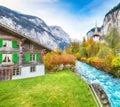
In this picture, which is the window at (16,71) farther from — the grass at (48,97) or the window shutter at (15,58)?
the grass at (48,97)

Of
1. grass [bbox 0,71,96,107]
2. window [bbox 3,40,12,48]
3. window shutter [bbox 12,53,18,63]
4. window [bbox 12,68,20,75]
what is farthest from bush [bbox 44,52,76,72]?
grass [bbox 0,71,96,107]

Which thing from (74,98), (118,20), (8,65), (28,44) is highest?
(118,20)

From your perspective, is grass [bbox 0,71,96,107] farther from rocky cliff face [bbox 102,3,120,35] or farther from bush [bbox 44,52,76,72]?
rocky cliff face [bbox 102,3,120,35]

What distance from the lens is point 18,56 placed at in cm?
2742

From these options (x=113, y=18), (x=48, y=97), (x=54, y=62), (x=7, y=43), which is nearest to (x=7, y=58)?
(x=7, y=43)

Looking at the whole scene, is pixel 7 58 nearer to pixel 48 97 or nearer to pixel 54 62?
pixel 48 97

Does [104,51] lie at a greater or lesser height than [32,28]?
lesser

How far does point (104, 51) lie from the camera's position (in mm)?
45250

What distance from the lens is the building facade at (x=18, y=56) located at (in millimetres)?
25484

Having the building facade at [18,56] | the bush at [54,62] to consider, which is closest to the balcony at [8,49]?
the building facade at [18,56]

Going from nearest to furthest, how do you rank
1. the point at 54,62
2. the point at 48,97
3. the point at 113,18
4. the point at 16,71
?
the point at 48,97 → the point at 16,71 → the point at 54,62 → the point at 113,18

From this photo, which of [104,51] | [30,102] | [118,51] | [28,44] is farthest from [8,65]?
[118,51]

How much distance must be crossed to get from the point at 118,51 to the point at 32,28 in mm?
129025

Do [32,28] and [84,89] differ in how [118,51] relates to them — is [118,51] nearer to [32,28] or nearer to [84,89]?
[84,89]
